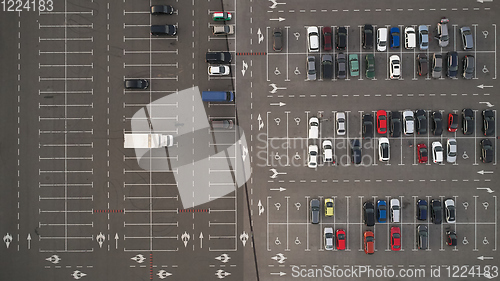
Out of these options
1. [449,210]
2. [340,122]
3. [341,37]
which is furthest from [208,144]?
[449,210]

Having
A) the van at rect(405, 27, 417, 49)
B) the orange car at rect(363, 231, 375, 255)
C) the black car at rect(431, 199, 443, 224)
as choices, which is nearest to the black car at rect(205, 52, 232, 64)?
the van at rect(405, 27, 417, 49)

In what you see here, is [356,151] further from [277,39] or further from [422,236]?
[277,39]

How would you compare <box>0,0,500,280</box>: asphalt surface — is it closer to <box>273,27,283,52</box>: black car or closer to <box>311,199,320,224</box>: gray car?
<box>311,199,320,224</box>: gray car

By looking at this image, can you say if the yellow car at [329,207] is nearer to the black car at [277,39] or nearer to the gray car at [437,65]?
the black car at [277,39]

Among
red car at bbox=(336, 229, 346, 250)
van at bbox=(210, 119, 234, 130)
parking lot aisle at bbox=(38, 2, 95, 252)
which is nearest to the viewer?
red car at bbox=(336, 229, 346, 250)

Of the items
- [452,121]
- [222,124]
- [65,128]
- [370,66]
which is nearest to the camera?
[452,121]

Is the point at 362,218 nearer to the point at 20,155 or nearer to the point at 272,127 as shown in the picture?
the point at 272,127

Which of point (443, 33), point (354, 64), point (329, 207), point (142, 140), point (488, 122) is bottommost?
point (329, 207)

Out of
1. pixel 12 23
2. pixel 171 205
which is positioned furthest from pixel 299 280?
pixel 12 23
